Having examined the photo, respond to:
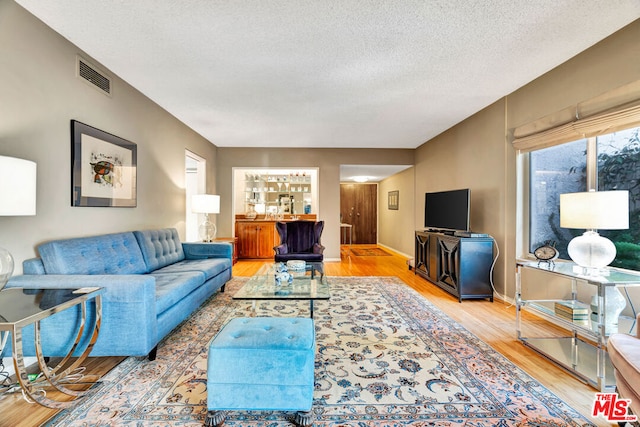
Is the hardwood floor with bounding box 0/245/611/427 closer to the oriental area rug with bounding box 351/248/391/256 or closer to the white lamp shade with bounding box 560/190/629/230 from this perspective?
the white lamp shade with bounding box 560/190/629/230

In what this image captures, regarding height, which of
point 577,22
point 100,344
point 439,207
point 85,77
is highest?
point 577,22

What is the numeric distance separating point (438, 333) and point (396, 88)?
2.62 meters

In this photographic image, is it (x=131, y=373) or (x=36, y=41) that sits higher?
(x=36, y=41)

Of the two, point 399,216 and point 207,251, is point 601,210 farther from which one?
point 399,216

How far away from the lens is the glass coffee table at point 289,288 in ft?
8.10

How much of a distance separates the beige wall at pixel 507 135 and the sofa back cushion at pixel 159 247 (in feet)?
13.7

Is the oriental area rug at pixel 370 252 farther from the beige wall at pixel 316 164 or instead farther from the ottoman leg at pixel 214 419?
the ottoman leg at pixel 214 419

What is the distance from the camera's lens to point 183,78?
311 cm

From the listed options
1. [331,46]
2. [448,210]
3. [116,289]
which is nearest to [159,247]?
[116,289]

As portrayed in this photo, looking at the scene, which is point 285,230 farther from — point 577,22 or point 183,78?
point 577,22

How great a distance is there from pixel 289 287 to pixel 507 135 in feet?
10.4

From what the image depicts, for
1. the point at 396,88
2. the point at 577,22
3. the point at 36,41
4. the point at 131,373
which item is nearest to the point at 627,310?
the point at 577,22

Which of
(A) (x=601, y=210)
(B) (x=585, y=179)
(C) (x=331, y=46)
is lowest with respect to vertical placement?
(A) (x=601, y=210)

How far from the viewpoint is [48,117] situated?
7.54 ft
